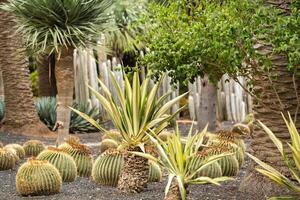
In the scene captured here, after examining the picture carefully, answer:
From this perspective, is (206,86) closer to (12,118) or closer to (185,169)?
(12,118)

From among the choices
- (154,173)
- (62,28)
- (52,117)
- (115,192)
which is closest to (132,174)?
(115,192)

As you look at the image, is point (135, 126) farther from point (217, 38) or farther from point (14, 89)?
point (14, 89)

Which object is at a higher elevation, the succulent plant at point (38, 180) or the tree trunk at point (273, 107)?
the tree trunk at point (273, 107)

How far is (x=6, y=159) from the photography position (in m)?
9.35

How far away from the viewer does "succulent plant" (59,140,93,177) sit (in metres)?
8.72

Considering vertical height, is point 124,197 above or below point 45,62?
below

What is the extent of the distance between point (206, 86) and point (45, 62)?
6.83 m

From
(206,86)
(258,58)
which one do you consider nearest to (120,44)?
(206,86)

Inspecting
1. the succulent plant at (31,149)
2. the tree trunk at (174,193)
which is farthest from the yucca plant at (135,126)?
the succulent plant at (31,149)

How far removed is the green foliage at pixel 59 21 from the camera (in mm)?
11453

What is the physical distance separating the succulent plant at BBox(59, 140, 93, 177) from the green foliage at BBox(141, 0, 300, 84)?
1908mm

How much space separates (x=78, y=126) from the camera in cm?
1702

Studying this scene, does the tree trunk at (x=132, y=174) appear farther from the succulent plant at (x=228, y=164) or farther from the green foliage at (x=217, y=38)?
the succulent plant at (x=228, y=164)

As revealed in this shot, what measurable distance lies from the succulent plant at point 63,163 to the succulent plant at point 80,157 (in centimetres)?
45
